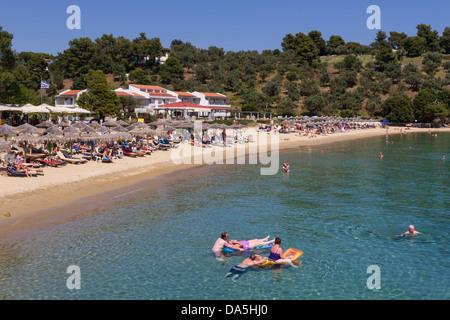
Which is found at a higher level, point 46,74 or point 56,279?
point 46,74

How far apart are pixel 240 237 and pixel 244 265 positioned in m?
2.59

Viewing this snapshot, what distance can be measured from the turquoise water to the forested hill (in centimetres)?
5672

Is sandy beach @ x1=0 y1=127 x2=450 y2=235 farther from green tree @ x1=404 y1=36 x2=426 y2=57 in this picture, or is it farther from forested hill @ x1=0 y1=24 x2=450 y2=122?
green tree @ x1=404 y1=36 x2=426 y2=57

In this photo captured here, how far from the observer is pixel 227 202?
62.0 feet

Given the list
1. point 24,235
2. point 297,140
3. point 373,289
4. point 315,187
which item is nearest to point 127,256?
point 24,235

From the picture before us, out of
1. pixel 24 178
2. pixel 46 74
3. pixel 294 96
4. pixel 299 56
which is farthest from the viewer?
pixel 299 56

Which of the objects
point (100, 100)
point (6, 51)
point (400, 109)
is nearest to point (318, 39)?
point (400, 109)

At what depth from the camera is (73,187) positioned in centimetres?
1892

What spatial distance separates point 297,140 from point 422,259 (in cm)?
4130

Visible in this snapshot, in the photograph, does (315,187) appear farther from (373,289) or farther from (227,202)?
(373,289)

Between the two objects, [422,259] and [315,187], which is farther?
[315,187]

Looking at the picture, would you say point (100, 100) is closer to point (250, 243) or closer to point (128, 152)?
A: point (128, 152)

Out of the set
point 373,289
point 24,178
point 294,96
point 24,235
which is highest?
point 294,96
